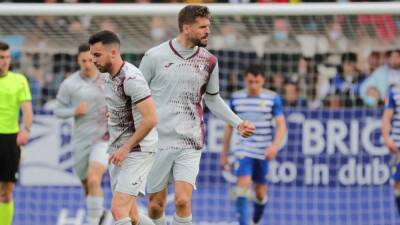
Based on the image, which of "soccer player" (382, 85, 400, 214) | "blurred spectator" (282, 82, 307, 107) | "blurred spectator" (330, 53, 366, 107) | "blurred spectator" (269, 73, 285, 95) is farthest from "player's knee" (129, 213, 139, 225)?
"blurred spectator" (269, 73, 285, 95)

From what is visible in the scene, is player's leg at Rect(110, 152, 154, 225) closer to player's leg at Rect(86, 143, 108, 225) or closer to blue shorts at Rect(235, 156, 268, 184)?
player's leg at Rect(86, 143, 108, 225)

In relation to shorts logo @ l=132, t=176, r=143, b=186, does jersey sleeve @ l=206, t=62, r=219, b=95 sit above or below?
above

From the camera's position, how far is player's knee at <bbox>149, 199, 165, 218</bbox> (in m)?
9.45

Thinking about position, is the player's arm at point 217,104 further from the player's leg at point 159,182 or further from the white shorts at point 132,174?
the white shorts at point 132,174

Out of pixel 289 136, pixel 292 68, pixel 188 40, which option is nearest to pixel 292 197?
pixel 289 136

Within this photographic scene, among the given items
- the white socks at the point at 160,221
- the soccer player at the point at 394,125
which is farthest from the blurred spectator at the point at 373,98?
the white socks at the point at 160,221

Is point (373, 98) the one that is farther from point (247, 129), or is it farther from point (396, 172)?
point (247, 129)

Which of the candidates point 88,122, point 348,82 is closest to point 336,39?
point 348,82

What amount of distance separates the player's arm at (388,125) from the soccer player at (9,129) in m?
4.04

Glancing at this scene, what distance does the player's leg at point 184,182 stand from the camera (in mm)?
9156

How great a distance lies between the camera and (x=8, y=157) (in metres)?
11.7

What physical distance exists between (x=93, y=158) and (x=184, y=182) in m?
3.02

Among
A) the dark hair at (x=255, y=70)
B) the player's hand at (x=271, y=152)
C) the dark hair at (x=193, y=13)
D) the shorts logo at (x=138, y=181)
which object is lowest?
the shorts logo at (x=138, y=181)

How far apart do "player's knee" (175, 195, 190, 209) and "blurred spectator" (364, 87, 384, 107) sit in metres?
5.49
